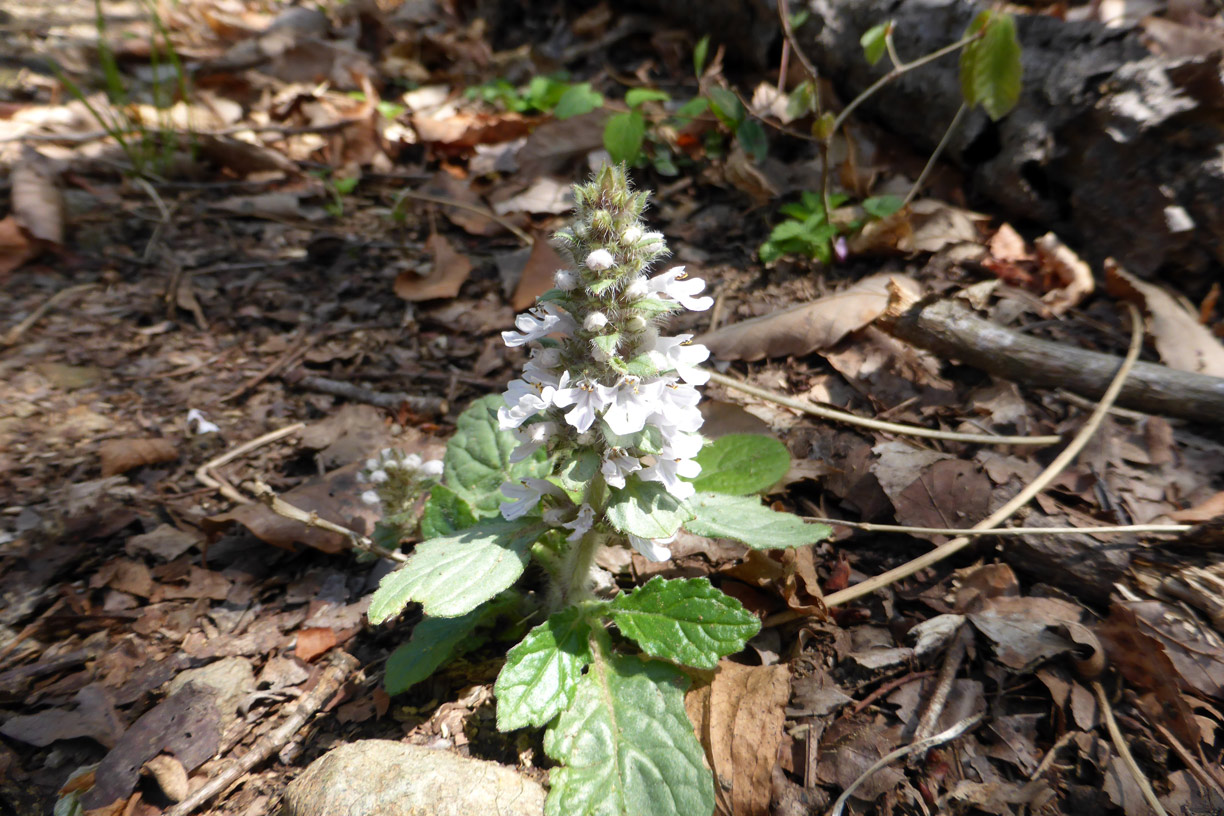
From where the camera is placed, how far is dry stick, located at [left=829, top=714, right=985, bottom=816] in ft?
6.80

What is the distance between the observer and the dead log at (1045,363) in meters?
3.18

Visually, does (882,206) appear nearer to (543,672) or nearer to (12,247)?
(543,672)

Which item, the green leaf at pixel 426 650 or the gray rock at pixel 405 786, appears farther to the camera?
the green leaf at pixel 426 650

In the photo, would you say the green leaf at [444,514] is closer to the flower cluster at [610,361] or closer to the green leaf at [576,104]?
the flower cluster at [610,361]

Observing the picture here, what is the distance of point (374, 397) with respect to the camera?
12.4ft

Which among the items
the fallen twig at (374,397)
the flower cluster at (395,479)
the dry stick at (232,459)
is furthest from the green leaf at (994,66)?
the dry stick at (232,459)

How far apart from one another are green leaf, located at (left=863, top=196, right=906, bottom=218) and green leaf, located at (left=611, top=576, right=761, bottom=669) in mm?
2927

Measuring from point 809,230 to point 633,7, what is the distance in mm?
4355

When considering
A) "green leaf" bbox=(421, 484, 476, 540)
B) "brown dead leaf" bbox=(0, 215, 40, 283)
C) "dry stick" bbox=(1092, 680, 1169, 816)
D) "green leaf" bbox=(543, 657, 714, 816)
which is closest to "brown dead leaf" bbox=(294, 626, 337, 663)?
"green leaf" bbox=(421, 484, 476, 540)

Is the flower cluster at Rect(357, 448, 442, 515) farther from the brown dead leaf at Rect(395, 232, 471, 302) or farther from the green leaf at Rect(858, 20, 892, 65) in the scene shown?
the green leaf at Rect(858, 20, 892, 65)

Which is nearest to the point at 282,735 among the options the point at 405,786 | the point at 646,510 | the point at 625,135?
the point at 405,786

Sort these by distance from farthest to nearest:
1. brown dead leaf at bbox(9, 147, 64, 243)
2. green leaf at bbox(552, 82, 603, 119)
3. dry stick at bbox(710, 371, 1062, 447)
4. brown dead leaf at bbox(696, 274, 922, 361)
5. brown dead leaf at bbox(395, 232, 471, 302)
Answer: green leaf at bbox(552, 82, 603, 119) → brown dead leaf at bbox(9, 147, 64, 243) → brown dead leaf at bbox(395, 232, 471, 302) → brown dead leaf at bbox(696, 274, 922, 361) → dry stick at bbox(710, 371, 1062, 447)

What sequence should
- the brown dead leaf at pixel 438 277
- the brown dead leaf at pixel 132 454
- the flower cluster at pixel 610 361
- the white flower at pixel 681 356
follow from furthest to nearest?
the brown dead leaf at pixel 438 277
the brown dead leaf at pixel 132 454
the white flower at pixel 681 356
the flower cluster at pixel 610 361

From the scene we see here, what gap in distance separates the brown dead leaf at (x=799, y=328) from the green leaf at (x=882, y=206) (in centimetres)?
58
